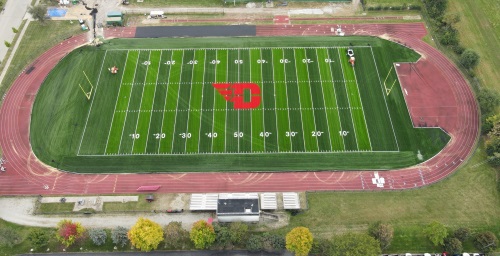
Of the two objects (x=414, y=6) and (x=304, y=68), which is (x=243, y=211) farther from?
(x=414, y=6)

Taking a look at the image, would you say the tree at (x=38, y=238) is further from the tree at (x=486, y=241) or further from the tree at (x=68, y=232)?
the tree at (x=486, y=241)

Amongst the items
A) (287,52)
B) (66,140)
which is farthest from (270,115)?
(66,140)

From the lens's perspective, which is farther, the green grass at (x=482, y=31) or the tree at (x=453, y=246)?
the green grass at (x=482, y=31)

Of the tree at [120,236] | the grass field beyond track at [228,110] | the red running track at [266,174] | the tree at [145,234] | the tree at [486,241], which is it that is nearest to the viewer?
the tree at [145,234]

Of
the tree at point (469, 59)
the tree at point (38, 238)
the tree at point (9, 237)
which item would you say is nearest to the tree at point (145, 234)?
the tree at point (38, 238)

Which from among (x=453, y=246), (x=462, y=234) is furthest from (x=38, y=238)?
(x=462, y=234)

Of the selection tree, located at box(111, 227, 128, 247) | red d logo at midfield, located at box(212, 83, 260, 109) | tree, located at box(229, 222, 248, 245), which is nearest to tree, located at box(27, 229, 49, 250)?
tree, located at box(111, 227, 128, 247)
